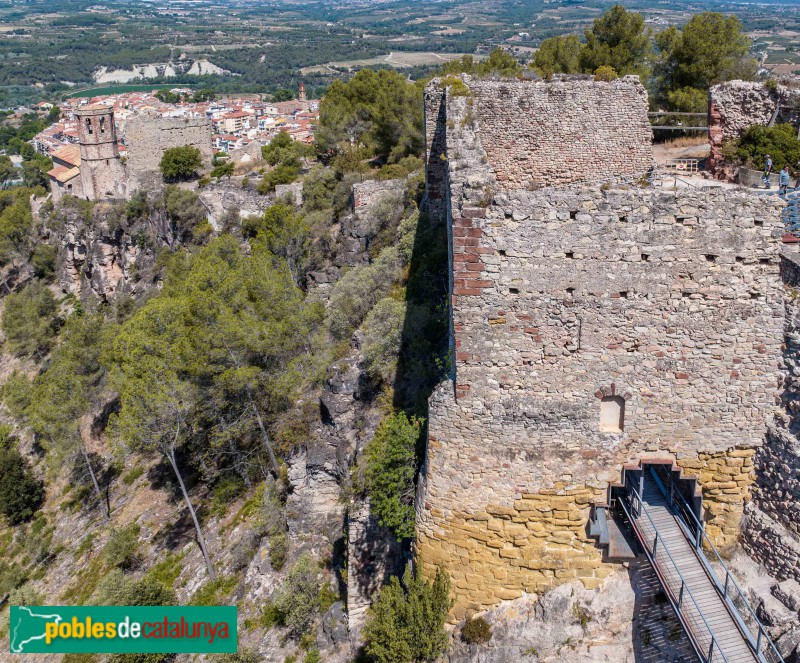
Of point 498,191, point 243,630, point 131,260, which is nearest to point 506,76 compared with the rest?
point 498,191

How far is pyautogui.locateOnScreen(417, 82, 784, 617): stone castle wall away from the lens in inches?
249

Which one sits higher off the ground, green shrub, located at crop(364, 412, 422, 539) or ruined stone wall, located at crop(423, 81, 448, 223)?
ruined stone wall, located at crop(423, 81, 448, 223)

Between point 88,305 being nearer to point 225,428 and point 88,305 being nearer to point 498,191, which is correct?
point 225,428

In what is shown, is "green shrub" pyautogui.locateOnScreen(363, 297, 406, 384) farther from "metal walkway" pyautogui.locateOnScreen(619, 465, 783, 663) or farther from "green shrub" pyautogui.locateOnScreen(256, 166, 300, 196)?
"green shrub" pyautogui.locateOnScreen(256, 166, 300, 196)

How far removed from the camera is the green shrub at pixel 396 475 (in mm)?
9438

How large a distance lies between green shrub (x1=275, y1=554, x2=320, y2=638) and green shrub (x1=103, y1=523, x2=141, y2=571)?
746cm

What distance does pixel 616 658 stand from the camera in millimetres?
7250

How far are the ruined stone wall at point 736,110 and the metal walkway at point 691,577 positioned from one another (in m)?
7.69

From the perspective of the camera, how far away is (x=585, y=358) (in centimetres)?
667

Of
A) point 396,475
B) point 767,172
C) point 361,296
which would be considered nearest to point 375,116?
point 361,296

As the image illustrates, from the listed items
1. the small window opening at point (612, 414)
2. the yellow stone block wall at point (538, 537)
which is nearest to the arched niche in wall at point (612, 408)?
the small window opening at point (612, 414)

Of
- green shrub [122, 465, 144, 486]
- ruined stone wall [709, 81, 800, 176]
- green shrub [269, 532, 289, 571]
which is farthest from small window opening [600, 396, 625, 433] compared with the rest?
green shrub [122, 465, 144, 486]

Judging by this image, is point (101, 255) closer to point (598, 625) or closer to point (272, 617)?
point (272, 617)

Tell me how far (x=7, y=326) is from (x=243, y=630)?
3075 cm
